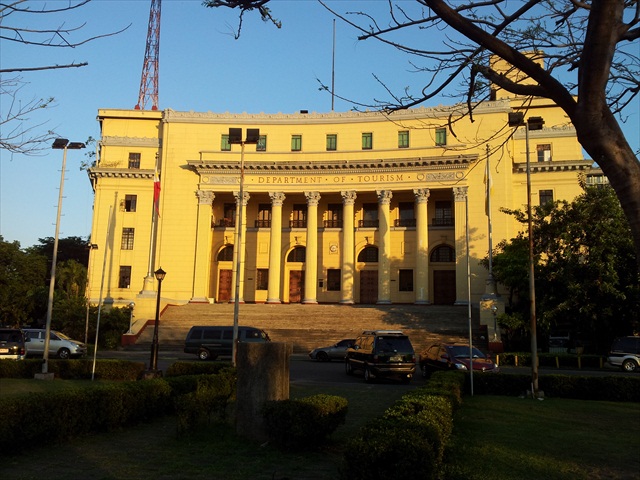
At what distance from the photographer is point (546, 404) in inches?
614

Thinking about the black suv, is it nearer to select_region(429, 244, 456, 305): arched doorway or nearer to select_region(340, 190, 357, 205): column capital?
select_region(340, 190, 357, 205): column capital

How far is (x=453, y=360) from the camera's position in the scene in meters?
21.2

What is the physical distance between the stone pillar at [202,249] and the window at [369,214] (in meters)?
13.5

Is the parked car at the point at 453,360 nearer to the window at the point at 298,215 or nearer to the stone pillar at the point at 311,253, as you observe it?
the stone pillar at the point at 311,253

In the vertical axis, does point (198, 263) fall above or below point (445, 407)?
above

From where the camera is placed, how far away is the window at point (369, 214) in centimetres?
5169

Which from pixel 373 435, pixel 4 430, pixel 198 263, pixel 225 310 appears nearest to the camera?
pixel 373 435

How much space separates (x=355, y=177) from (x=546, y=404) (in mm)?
34863

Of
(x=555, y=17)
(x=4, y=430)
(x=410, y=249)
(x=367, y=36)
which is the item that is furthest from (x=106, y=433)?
(x=410, y=249)

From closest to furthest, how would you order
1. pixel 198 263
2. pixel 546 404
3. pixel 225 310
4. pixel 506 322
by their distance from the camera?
pixel 546 404, pixel 506 322, pixel 225 310, pixel 198 263

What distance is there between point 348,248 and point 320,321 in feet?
29.3

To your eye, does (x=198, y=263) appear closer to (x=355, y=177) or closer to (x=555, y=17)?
(x=355, y=177)

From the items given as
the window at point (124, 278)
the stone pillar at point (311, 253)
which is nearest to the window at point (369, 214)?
the stone pillar at point (311, 253)

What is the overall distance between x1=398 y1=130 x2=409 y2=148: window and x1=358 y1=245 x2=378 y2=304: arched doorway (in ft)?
30.4
